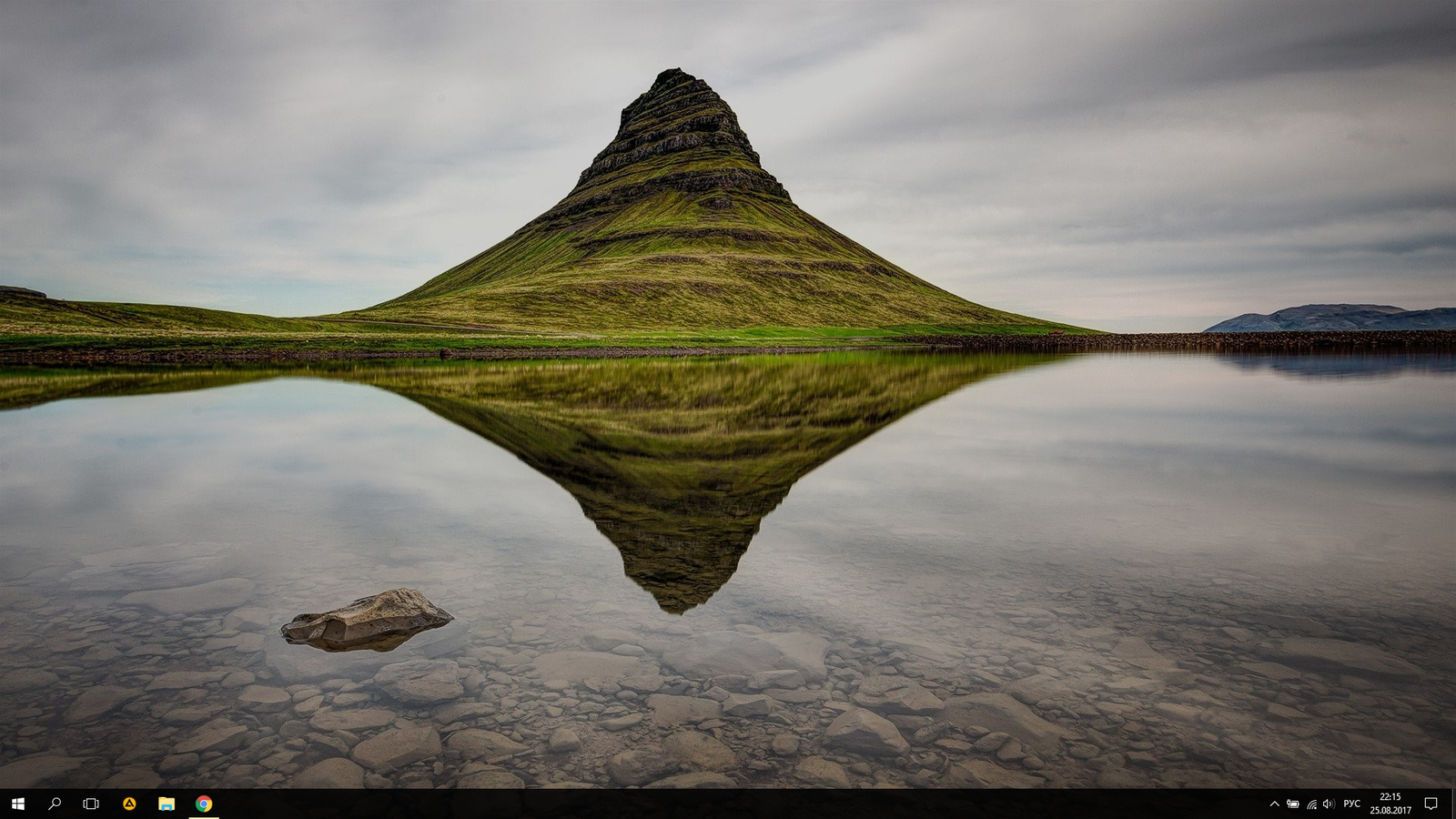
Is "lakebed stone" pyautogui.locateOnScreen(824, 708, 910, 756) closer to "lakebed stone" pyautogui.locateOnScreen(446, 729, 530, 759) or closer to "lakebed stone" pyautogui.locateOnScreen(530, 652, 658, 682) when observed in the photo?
"lakebed stone" pyautogui.locateOnScreen(530, 652, 658, 682)

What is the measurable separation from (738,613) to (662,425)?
21.8 m

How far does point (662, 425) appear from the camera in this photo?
32.5 metres

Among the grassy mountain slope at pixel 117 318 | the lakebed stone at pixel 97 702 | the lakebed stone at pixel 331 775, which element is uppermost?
the grassy mountain slope at pixel 117 318

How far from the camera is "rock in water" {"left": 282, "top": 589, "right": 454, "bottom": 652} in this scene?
9.82m

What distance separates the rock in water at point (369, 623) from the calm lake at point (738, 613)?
35 centimetres

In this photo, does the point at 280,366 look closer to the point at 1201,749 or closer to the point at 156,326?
the point at 156,326

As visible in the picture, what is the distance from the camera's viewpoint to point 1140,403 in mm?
43281

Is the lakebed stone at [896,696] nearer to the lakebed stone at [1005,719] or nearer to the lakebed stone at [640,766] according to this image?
the lakebed stone at [1005,719]

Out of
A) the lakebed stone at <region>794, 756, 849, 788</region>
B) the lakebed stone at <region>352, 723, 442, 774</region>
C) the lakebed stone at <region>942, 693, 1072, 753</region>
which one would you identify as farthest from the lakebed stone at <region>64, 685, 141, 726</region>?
the lakebed stone at <region>942, 693, 1072, 753</region>

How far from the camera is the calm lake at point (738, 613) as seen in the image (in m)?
7.25

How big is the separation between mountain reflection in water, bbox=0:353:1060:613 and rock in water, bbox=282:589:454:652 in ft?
11.6

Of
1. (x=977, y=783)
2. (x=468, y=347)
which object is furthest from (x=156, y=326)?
(x=977, y=783)

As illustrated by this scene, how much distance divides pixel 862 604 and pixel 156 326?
16614 centimetres

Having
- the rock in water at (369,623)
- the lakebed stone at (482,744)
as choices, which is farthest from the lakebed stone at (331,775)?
the rock in water at (369,623)
